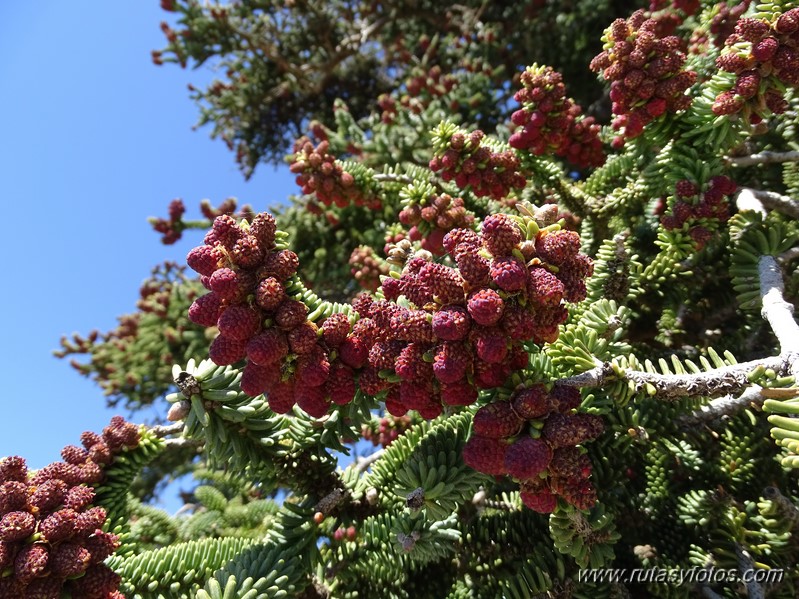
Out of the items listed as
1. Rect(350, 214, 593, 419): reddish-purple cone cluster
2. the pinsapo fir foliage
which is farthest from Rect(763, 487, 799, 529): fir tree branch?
Rect(350, 214, 593, 419): reddish-purple cone cluster

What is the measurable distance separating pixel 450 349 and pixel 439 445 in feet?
1.44

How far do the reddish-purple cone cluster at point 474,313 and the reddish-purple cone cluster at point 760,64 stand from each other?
3.05 feet

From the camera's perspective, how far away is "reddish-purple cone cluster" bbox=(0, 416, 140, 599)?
4.12 feet

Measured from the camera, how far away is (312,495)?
1.69 metres

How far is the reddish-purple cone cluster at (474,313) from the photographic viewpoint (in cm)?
107

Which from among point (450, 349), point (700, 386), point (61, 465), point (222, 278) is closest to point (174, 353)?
point (61, 465)

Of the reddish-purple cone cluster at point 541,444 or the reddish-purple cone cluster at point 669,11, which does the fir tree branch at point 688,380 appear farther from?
the reddish-purple cone cluster at point 669,11

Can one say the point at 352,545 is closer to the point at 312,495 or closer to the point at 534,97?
the point at 312,495

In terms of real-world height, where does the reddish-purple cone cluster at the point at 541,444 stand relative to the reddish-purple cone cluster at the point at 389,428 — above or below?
below

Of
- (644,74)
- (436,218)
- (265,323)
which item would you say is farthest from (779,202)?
(265,323)

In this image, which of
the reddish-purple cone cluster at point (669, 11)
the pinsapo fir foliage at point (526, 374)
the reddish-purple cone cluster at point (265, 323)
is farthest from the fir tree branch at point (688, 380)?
the reddish-purple cone cluster at point (669, 11)

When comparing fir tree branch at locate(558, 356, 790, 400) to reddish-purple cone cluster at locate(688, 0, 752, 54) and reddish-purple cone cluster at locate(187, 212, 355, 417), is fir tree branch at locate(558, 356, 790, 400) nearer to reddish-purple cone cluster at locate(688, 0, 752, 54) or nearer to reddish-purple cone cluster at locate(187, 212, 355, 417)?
reddish-purple cone cluster at locate(187, 212, 355, 417)

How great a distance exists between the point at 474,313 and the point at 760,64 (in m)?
1.32

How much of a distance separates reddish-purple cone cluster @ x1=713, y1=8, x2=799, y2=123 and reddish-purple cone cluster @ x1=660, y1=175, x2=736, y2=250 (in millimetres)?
236
